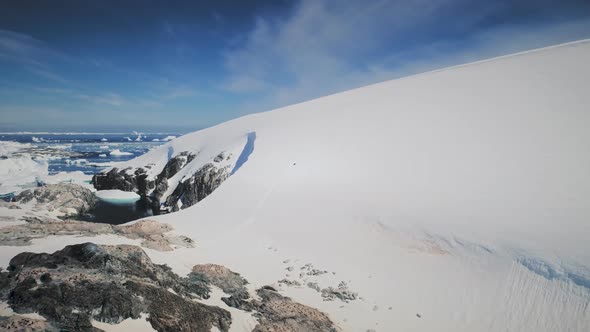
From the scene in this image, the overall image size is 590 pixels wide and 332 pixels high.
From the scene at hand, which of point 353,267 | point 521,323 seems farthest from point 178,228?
point 521,323

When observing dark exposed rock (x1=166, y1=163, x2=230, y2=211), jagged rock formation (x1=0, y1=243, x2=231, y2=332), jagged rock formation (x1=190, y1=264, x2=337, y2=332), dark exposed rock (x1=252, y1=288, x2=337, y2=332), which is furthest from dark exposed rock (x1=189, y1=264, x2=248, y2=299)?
dark exposed rock (x1=166, y1=163, x2=230, y2=211)

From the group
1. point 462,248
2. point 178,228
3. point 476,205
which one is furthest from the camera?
point 178,228

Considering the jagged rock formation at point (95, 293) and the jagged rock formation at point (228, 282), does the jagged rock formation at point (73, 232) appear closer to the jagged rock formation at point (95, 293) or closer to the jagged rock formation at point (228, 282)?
the jagged rock formation at point (228, 282)

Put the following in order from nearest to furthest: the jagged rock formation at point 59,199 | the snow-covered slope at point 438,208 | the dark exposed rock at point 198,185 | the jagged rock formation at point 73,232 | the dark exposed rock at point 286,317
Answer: the dark exposed rock at point 286,317
the snow-covered slope at point 438,208
the jagged rock formation at point 73,232
the jagged rock formation at point 59,199
the dark exposed rock at point 198,185

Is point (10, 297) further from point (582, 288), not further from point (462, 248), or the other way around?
point (582, 288)

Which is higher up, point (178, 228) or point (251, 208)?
point (251, 208)

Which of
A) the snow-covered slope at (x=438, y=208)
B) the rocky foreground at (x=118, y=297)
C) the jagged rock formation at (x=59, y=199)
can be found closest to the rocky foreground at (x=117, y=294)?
the rocky foreground at (x=118, y=297)

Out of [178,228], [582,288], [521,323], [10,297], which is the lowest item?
[178,228]

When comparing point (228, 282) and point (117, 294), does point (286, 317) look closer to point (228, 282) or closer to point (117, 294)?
point (228, 282)
